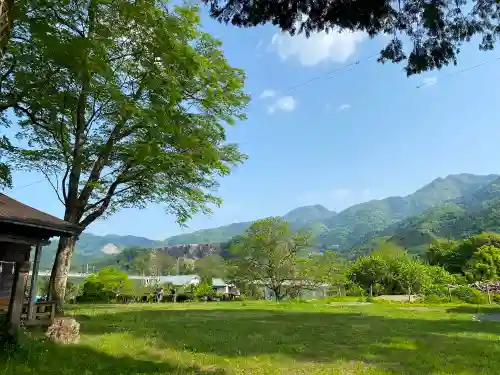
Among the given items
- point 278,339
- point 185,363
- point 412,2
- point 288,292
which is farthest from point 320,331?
point 288,292

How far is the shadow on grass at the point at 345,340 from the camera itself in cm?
1000

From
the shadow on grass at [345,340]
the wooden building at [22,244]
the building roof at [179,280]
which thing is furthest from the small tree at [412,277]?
the wooden building at [22,244]

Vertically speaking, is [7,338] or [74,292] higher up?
[74,292]

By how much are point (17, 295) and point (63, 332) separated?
2.01 meters

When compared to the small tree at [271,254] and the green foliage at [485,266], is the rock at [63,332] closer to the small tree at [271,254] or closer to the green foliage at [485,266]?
the small tree at [271,254]

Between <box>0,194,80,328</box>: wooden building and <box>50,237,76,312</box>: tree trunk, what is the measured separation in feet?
10.3

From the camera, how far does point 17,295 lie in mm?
9961

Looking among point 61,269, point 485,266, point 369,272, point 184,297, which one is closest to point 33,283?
point 61,269

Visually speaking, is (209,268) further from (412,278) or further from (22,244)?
(22,244)

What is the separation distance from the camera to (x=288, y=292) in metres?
42.7

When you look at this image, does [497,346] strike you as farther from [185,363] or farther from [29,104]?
[29,104]

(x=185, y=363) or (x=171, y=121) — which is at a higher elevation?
(x=171, y=121)

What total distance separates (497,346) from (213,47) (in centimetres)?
1615

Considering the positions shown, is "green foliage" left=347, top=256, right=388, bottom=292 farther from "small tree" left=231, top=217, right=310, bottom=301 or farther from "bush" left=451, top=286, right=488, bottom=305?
"small tree" left=231, top=217, right=310, bottom=301
